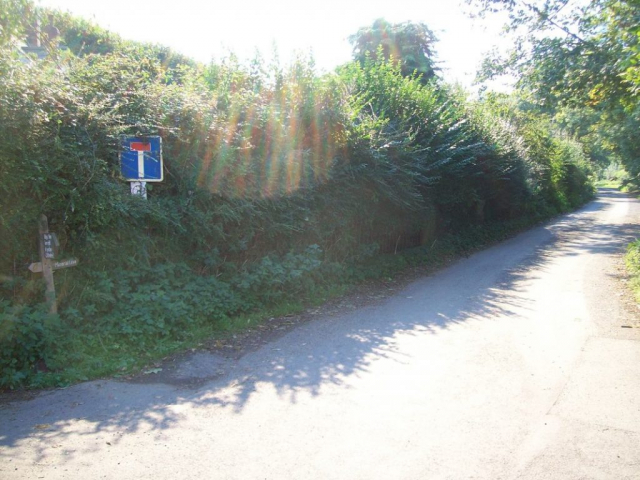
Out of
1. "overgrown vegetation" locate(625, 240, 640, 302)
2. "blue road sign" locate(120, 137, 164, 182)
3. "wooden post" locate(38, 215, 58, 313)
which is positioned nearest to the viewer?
"wooden post" locate(38, 215, 58, 313)

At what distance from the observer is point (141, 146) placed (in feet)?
22.3

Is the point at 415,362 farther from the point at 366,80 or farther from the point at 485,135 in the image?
the point at 485,135

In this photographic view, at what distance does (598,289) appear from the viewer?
1059 cm

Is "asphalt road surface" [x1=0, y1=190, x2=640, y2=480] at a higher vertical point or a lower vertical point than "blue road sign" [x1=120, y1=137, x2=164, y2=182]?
lower

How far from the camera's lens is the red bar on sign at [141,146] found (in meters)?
6.74

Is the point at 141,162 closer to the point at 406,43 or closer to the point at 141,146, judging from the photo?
the point at 141,146

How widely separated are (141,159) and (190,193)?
98 cm

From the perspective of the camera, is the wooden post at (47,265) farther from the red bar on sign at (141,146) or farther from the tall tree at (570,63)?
the tall tree at (570,63)

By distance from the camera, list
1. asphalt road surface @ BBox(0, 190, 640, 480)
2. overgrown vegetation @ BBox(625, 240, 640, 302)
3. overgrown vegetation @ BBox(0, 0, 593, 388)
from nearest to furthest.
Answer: asphalt road surface @ BBox(0, 190, 640, 480)
overgrown vegetation @ BBox(0, 0, 593, 388)
overgrown vegetation @ BBox(625, 240, 640, 302)

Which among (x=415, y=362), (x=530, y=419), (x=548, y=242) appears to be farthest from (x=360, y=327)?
(x=548, y=242)

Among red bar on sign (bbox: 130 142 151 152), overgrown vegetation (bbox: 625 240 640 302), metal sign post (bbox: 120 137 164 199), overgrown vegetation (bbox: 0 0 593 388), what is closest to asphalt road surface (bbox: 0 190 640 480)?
overgrown vegetation (bbox: 0 0 593 388)

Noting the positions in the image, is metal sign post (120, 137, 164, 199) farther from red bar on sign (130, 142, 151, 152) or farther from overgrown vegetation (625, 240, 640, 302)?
overgrown vegetation (625, 240, 640, 302)

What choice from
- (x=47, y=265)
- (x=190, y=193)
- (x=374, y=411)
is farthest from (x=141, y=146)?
(x=374, y=411)

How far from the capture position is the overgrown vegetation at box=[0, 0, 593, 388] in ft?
18.9
